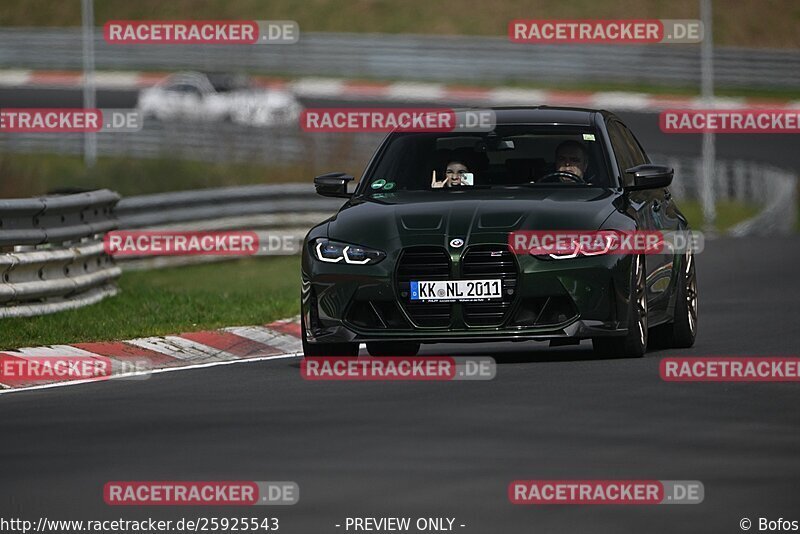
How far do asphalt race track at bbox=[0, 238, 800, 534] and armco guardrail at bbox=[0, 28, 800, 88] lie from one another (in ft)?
131

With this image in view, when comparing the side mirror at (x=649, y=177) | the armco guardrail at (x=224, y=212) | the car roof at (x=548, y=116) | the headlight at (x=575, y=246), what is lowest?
the headlight at (x=575, y=246)

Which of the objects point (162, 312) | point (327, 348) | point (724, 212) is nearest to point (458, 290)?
point (327, 348)

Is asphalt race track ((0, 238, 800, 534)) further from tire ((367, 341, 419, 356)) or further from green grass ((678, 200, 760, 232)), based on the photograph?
green grass ((678, 200, 760, 232))

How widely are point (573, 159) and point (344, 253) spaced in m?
1.85

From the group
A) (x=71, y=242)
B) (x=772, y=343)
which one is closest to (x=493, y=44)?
(x=71, y=242)

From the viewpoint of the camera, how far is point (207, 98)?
52.6 m

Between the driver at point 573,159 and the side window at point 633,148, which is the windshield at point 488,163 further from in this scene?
the side window at point 633,148

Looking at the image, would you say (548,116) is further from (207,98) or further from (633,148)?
(207,98)

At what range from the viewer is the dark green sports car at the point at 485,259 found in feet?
40.4

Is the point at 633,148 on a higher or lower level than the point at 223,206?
lower

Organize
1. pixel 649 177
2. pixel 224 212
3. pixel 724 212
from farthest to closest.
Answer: pixel 724 212 → pixel 224 212 → pixel 649 177

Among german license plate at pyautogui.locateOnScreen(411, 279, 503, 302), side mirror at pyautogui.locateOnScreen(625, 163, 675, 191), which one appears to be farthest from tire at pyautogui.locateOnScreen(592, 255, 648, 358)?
german license plate at pyautogui.locateOnScreen(411, 279, 503, 302)

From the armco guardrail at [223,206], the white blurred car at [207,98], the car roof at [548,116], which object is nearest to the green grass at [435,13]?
the white blurred car at [207,98]

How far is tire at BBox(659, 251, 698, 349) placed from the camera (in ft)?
46.4
